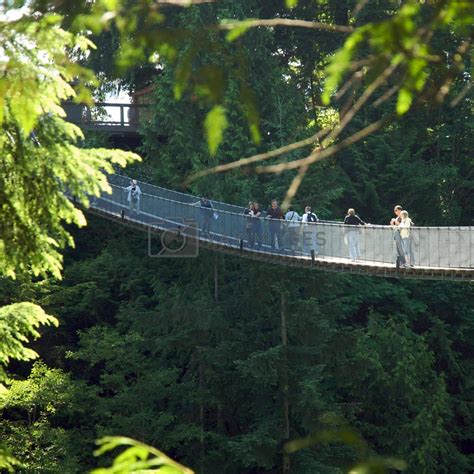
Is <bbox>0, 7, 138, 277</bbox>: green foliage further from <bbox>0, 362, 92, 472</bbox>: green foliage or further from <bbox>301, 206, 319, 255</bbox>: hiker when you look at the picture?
<bbox>0, 362, 92, 472</bbox>: green foliage

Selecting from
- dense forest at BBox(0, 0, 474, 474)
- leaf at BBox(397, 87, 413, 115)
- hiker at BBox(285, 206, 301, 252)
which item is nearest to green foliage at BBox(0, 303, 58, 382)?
leaf at BBox(397, 87, 413, 115)

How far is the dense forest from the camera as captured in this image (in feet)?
62.1

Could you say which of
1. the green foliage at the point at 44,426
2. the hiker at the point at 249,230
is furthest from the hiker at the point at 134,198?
the green foliage at the point at 44,426

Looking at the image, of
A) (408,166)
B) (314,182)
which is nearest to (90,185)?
(314,182)

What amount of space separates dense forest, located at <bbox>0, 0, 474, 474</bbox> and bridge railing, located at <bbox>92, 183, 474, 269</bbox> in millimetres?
2032

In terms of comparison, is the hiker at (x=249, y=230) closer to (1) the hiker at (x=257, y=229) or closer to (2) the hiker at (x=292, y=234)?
(1) the hiker at (x=257, y=229)

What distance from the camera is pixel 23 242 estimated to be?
5.54 metres

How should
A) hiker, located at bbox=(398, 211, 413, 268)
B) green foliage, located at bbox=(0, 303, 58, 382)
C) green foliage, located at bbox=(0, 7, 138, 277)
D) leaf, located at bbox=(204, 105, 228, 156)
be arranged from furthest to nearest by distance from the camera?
hiker, located at bbox=(398, 211, 413, 268)
green foliage, located at bbox=(0, 303, 58, 382)
green foliage, located at bbox=(0, 7, 138, 277)
leaf, located at bbox=(204, 105, 228, 156)

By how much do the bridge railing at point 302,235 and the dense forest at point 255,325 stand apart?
203cm

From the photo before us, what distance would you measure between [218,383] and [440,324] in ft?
15.9

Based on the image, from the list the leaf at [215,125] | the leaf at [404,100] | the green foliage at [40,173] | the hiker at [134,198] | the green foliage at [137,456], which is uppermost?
the hiker at [134,198]

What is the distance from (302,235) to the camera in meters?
15.4

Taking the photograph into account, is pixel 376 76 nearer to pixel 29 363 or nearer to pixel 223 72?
pixel 223 72

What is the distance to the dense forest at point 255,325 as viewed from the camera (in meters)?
18.9
